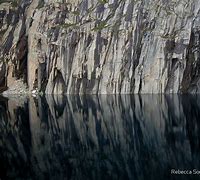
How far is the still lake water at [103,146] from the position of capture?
3219 centimetres

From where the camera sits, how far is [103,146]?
4219cm

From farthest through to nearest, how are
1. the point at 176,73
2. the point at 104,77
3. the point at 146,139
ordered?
the point at 104,77 < the point at 176,73 < the point at 146,139

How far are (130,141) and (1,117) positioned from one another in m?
37.2

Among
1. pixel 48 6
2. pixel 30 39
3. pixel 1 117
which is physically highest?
pixel 48 6

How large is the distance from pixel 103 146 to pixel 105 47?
3511 inches

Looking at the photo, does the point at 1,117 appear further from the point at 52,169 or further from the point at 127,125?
the point at 52,169

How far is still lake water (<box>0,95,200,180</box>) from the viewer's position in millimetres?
32188


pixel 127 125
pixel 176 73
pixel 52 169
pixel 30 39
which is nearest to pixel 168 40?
pixel 176 73

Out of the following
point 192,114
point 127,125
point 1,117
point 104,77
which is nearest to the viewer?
point 127,125

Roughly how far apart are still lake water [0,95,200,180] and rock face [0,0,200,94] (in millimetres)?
54175

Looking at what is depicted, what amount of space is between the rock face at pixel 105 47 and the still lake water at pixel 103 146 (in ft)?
178

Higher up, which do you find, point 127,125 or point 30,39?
point 30,39

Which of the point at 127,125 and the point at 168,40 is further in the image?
the point at 168,40

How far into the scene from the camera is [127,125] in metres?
54.4
